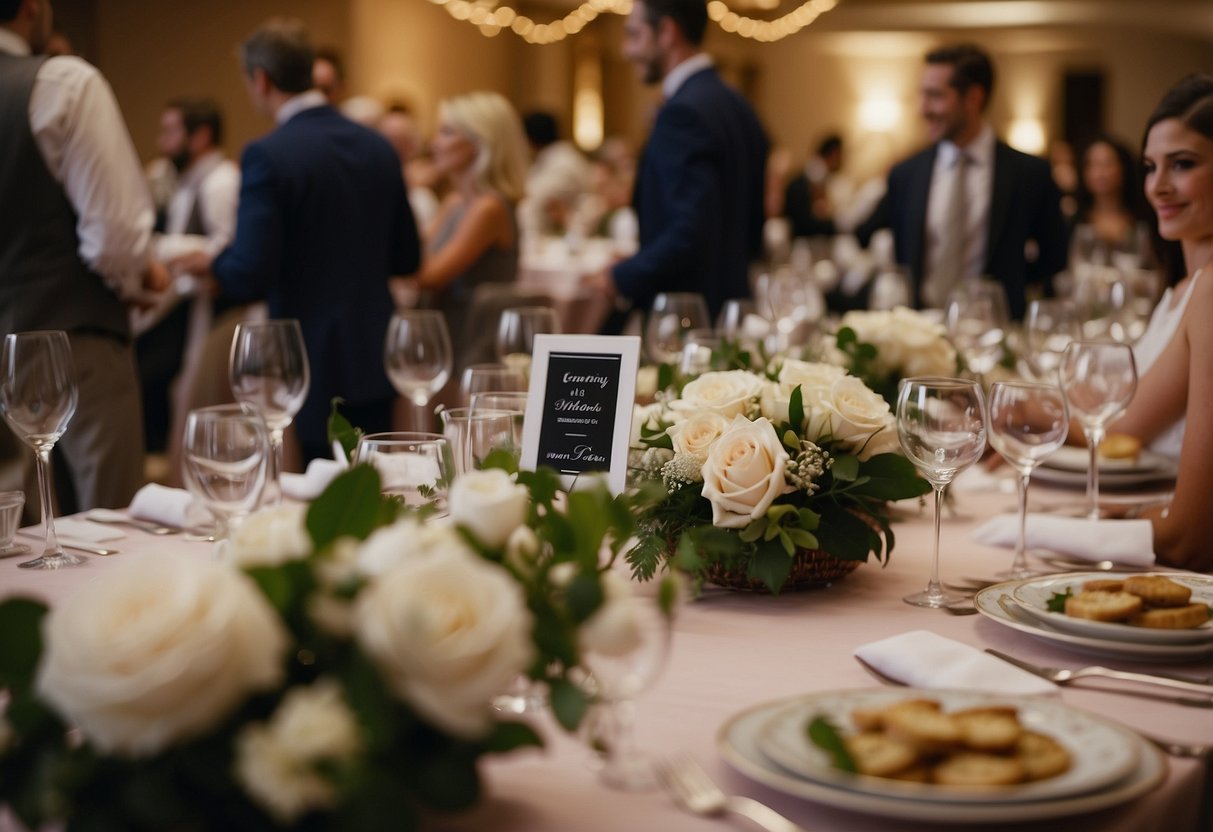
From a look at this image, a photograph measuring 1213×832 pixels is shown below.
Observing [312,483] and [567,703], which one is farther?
[312,483]

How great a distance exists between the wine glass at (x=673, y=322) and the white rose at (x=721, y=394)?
3.54ft

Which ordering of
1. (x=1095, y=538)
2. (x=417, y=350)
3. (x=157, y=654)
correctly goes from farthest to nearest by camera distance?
(x=417, y=350)
(x=1095, y=538)
(x=157, y=654)

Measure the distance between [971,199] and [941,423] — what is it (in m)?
3.63

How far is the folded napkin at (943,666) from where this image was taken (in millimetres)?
1174

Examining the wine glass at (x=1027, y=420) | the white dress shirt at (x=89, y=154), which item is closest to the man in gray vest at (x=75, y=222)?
the white dress shirt at (x=89, y=154)

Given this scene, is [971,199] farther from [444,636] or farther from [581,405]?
[444,636]

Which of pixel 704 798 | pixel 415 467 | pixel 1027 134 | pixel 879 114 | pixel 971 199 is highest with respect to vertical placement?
pixel 879 114

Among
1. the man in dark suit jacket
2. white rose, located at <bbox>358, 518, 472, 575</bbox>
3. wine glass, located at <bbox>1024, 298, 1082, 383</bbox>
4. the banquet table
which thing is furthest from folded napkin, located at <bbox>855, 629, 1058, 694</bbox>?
the man in dark suit jacket

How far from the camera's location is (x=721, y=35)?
1761cm

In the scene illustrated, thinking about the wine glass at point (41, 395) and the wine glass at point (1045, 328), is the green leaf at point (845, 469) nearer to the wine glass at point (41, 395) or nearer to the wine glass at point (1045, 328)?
the wine glass at point (41, 395)

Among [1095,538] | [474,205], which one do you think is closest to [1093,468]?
[1095,538]

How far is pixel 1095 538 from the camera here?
5.57 ft

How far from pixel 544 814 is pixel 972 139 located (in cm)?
437

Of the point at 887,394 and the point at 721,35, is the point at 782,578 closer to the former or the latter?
the point at 887,394
